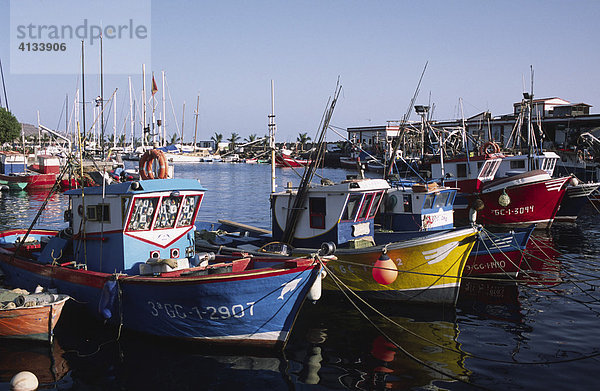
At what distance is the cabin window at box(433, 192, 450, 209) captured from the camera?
18734mm

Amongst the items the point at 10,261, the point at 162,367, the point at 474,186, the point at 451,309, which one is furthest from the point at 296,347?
the point at 474,186

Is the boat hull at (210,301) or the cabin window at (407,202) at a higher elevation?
the cabin window at (407,202)

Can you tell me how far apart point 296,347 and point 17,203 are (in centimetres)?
3566

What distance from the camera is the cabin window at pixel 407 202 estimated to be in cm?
1847

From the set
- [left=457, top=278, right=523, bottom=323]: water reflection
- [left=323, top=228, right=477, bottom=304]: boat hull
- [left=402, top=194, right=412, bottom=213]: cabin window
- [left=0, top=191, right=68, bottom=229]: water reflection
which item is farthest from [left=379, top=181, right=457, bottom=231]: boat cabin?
[left=0, top=191, right=68, bottom=229]: water reflection

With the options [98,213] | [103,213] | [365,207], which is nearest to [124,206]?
[103,213]

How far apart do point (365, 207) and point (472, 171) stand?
1543 centimetres

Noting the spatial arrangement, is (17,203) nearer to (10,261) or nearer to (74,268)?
(10,261)

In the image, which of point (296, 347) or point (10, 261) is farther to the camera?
point (10, 261)

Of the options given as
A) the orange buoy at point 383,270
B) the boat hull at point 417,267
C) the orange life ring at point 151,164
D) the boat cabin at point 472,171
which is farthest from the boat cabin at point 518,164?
the orange life ring at point 151,164

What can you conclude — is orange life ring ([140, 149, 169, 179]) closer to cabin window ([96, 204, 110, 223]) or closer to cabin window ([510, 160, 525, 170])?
cabin window ([96, 204, 110, 223])

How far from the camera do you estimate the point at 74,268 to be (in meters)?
12.7

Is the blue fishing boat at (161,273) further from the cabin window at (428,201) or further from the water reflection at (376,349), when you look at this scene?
the cabin window at (428,201)

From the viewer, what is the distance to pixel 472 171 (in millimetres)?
28859
